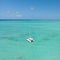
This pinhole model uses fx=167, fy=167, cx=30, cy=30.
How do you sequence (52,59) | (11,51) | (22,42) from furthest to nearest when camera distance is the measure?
(22,42) → (11,51) → (52,59)

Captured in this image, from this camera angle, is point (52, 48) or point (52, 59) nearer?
point (52, 59)

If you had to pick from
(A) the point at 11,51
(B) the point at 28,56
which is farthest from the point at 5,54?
(B) the point at 28,56

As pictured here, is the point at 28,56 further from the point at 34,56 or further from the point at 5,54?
the point at 5,54

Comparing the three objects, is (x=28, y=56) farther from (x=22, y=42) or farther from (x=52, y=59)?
(x=22, y=42)

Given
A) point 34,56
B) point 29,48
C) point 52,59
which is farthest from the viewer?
point 29,48

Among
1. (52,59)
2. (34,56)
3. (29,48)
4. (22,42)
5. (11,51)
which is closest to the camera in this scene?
(52,59)

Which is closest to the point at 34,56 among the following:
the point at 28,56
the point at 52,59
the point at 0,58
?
the point at 28,56

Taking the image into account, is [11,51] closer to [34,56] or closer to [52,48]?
[34,56]

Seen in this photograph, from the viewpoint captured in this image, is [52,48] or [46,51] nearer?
[46,51]

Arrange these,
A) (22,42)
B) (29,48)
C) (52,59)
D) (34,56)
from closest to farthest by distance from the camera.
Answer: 1. (52,59)
2. (34,56)
3. (29,48)
4. (22,42)
